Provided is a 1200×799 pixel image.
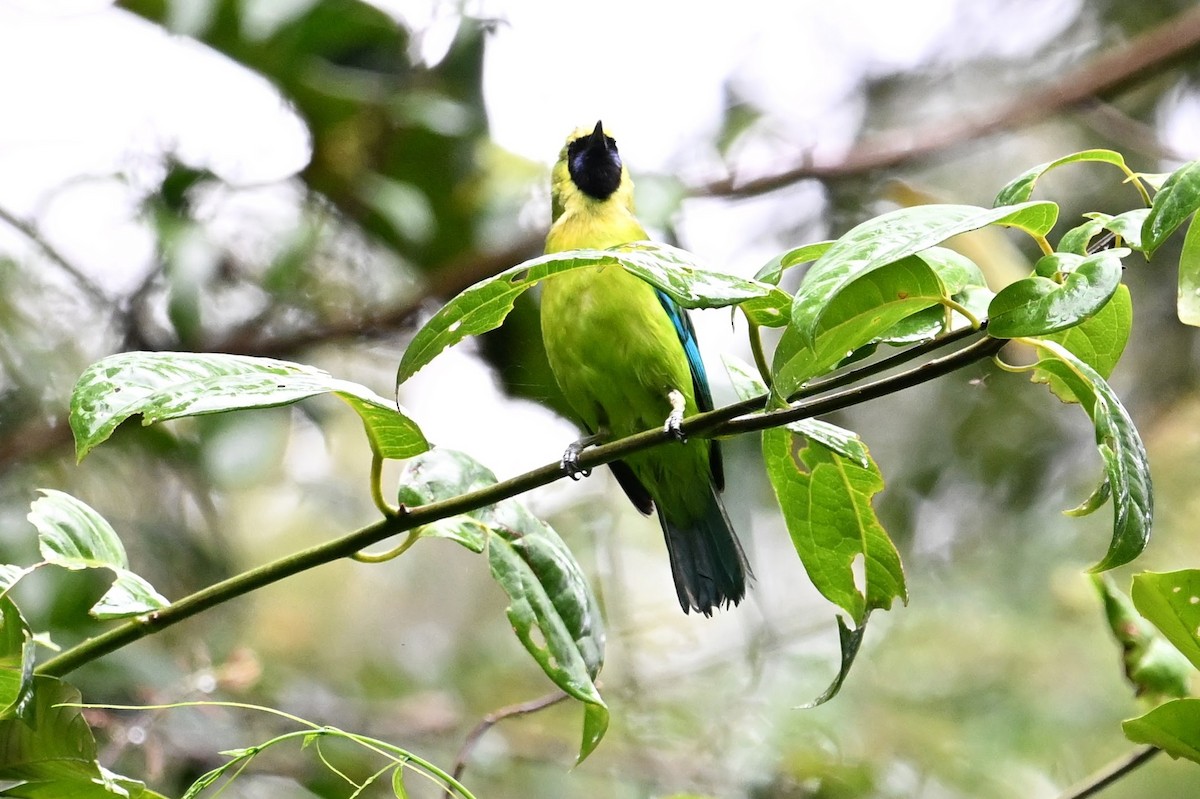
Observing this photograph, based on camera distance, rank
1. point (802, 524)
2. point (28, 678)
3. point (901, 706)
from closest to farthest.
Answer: point (28, 678), point (802, 524), point (901, 706)

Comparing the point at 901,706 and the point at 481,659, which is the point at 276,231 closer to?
the point at 481,659

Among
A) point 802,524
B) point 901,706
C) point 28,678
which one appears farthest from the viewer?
point 901,706

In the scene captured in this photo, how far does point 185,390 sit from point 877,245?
24.5 inches

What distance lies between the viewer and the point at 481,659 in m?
4.63

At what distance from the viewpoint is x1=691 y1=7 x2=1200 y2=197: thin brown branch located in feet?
13.4

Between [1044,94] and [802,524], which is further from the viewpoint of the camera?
[1044,94]

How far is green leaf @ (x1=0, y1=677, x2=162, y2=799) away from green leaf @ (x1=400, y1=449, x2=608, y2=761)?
414 millimetres

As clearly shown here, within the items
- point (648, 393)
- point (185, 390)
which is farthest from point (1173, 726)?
point (648, 393)

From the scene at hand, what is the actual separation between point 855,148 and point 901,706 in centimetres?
227

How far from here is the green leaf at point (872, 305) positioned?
101 centimetres

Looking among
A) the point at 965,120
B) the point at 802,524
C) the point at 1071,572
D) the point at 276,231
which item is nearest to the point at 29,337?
the point at 276,231

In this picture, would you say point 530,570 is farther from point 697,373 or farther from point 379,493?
point 697,373

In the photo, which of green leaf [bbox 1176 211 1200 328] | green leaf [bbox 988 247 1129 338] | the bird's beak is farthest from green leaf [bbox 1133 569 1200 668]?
the bird's beak

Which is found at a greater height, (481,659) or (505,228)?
(505,228)
